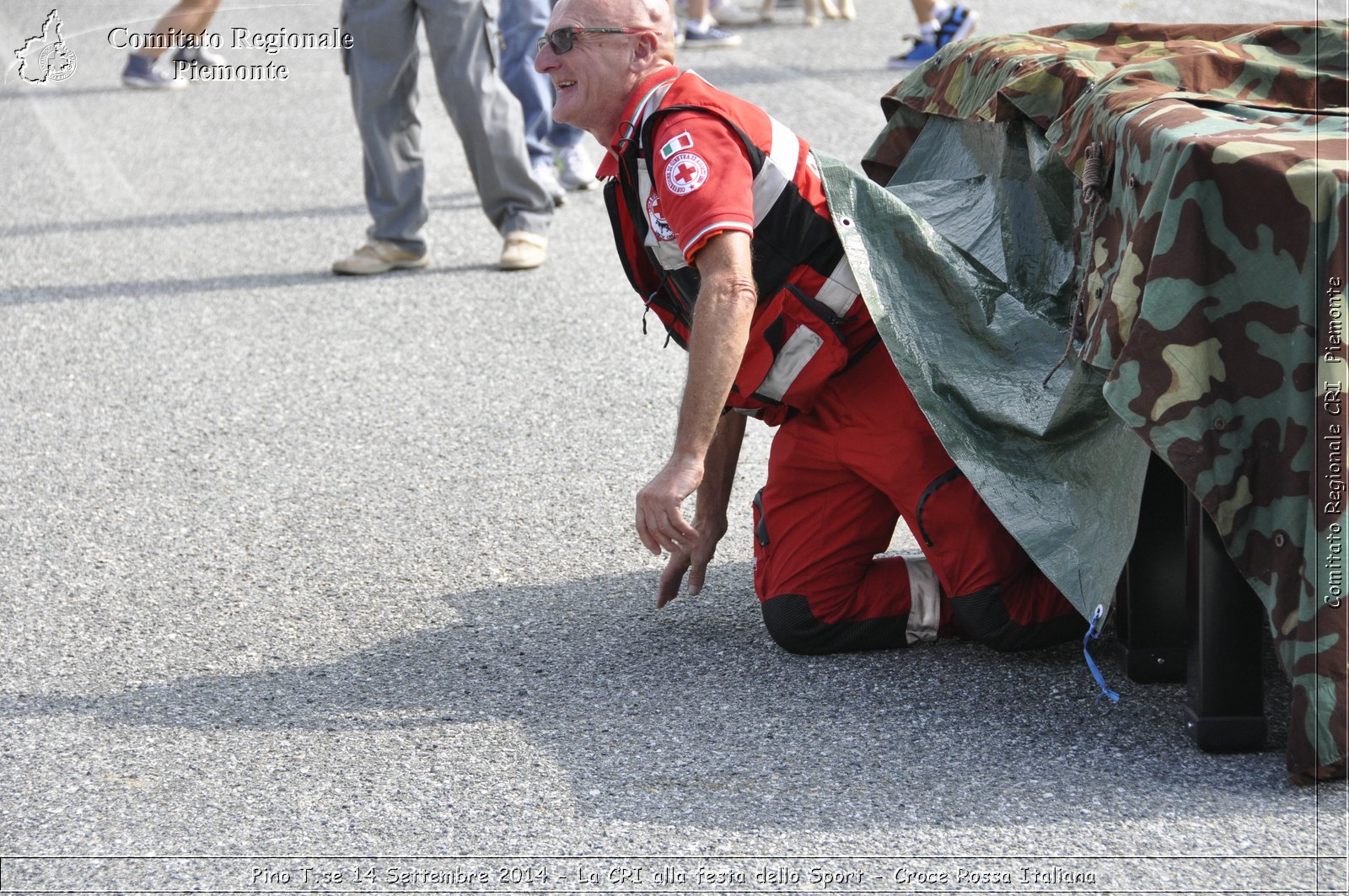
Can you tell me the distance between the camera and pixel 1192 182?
82.5 inches

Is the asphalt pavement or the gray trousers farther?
the gray trousers

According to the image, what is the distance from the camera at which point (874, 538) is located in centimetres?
291

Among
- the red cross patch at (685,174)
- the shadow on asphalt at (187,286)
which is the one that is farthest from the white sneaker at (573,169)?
the red cross patch at (685,174)

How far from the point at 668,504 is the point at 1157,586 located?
851 mm

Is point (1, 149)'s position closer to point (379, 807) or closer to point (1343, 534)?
point (379, 807)

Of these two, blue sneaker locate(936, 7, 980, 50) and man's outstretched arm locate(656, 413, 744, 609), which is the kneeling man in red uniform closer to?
man's outstretched arm locate(656, 413, 744, 609)

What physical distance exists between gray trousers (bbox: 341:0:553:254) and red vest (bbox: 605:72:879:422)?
2746 mm

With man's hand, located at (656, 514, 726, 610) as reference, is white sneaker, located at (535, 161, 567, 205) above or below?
below

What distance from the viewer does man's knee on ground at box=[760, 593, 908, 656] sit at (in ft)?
9.15

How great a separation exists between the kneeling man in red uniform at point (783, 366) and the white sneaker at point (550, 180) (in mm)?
3526

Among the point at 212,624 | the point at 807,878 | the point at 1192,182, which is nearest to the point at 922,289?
the point at 1192,182

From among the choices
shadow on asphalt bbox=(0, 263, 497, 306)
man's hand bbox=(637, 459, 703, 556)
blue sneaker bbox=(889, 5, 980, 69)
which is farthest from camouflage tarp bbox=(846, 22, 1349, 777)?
blue sneaker bbox=(889, 5, 980, 69)

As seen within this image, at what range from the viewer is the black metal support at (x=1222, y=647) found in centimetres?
226

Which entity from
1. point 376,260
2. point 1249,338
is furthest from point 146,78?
point 1249,338
